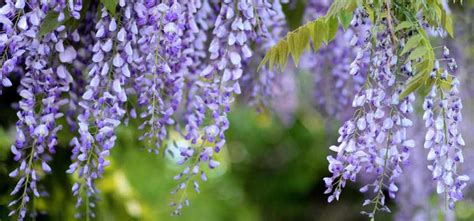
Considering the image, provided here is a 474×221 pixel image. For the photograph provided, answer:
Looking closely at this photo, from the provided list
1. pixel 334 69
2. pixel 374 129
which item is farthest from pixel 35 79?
pixel 334 69

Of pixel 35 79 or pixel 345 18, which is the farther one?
pixel 35 79

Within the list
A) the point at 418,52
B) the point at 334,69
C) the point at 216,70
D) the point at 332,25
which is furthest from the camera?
the point at 334,69

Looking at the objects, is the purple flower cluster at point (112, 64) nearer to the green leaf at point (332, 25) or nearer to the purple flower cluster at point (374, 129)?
the green leaf at point (332, 25)

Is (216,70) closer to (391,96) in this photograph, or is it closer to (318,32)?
(318,32)

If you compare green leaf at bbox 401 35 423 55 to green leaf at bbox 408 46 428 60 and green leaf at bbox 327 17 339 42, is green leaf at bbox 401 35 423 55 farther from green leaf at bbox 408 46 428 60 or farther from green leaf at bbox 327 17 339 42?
green leaf at bbox 327 17 339 42

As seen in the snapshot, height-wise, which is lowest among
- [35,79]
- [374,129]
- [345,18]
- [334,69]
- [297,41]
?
[334,69]

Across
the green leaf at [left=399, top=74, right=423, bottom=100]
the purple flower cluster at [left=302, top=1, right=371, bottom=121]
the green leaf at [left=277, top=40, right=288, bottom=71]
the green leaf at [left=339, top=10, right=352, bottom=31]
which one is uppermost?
the green leaf at [left=339, top=10, right=352, bottom=31]

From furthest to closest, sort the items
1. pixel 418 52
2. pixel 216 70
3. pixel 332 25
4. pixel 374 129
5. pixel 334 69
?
pixel 334 69, pixel 216 70, pixel 332 25, pixel 374 129, pixel 418 52

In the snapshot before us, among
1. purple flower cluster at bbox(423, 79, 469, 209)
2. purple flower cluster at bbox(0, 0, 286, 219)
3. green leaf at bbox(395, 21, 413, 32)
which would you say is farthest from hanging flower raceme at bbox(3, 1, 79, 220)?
purple flower cluster at bbox(423, 79, 469, 209)

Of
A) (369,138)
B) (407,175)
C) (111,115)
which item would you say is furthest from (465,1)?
(111,115)

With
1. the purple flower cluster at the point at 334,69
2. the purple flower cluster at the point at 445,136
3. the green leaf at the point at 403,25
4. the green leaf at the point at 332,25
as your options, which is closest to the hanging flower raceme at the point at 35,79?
the green leaf at the point at 332,25
